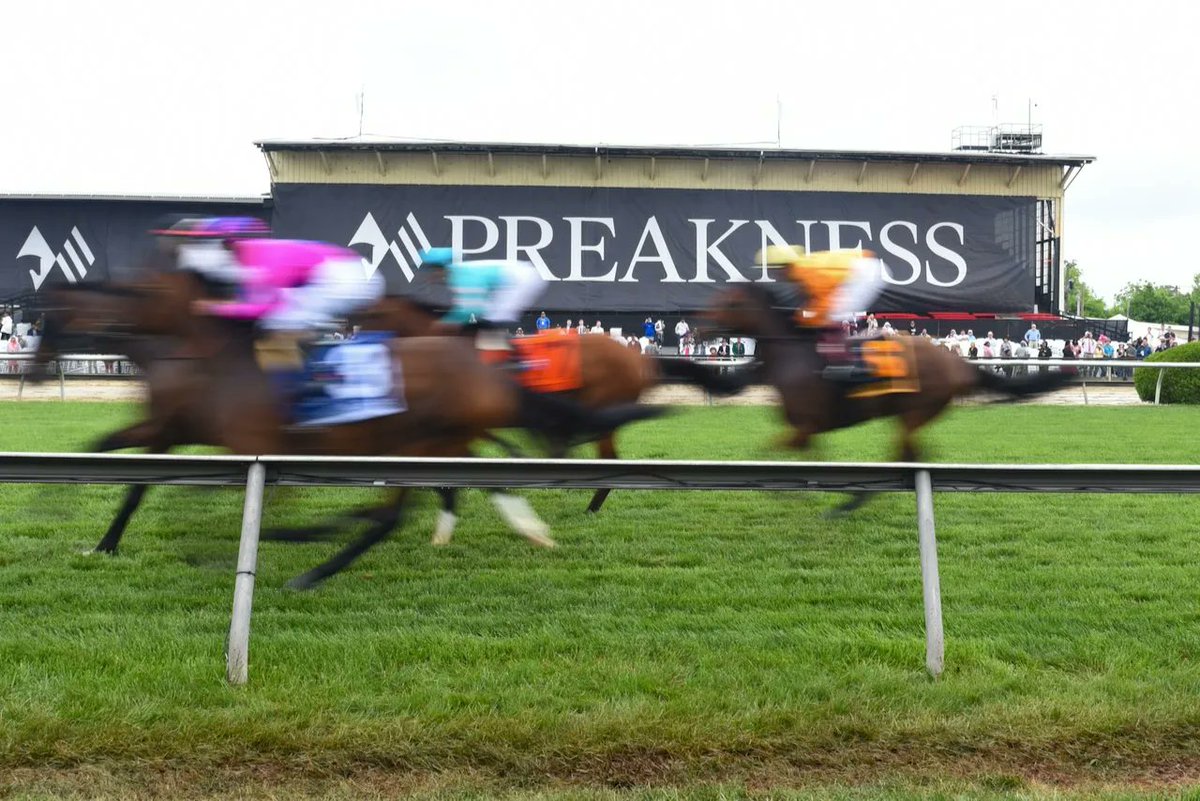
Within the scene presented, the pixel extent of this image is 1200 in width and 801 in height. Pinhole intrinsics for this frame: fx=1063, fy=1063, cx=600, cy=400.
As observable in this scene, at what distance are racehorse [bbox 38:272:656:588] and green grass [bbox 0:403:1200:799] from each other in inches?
19.0

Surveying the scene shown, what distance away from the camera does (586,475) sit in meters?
2.91

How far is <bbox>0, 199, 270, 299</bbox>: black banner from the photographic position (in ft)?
89.7

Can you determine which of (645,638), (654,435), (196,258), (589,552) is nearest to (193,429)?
(196,258)

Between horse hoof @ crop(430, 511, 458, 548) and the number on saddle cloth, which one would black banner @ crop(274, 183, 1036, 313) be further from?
the number on saddle cloth

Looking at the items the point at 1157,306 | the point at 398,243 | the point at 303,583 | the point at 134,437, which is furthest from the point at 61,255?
the point at 1157,306

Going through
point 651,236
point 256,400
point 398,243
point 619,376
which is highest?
point 651,236

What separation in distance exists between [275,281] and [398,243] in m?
23.4

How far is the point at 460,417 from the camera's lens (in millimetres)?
4301

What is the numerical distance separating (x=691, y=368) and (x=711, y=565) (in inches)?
73.3

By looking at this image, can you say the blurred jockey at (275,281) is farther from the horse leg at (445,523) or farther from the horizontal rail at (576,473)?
the horizontal rail at (576,473)

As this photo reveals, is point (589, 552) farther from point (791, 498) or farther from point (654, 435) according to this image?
point (654, 435)

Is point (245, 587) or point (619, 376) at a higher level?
point (619, 376)

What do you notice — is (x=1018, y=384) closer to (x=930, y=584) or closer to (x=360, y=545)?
(x=930, y=584)

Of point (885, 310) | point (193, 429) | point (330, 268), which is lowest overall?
point (193, 429)
